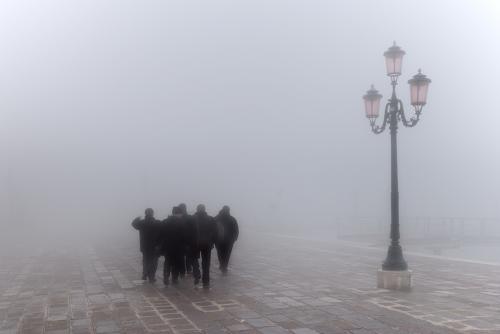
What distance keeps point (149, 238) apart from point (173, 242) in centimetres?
93

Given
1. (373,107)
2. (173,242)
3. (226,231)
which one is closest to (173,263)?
(173,242)

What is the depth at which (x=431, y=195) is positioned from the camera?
4808 inches

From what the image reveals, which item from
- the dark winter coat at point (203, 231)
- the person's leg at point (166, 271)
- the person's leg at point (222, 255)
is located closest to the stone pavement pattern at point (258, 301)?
the person's leg at point (166, 271)

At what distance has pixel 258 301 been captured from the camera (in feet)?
30.0

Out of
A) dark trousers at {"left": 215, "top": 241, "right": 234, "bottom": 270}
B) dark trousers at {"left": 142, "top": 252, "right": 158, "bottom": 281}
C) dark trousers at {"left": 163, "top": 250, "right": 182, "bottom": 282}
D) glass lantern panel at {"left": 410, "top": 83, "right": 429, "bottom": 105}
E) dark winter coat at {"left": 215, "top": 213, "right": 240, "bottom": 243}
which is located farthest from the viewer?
dark trousers at {"left": 215, "top": 241, "right": 234, "bottom": 270}

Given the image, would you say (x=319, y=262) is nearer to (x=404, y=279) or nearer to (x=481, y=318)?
(x=404, y=279)

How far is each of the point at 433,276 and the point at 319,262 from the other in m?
4.12

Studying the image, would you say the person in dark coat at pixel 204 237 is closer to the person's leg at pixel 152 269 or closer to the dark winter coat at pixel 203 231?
the dark winter coat at pixel 203 231

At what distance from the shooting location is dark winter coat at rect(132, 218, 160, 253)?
11.7 meters

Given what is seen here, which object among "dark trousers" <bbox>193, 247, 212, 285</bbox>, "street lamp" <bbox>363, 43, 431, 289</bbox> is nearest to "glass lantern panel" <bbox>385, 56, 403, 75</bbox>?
"street lamp" <bbox>363, 43, 431, 289</bbox>

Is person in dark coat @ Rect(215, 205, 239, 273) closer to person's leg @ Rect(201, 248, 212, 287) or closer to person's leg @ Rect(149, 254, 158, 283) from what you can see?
person's leg @ Rect(149, 254, 158, 283)

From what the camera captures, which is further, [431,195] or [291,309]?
[431,195]

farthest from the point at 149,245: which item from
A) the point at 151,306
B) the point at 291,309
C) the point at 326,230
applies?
the point at 326,230

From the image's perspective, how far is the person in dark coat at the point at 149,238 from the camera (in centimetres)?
1170
